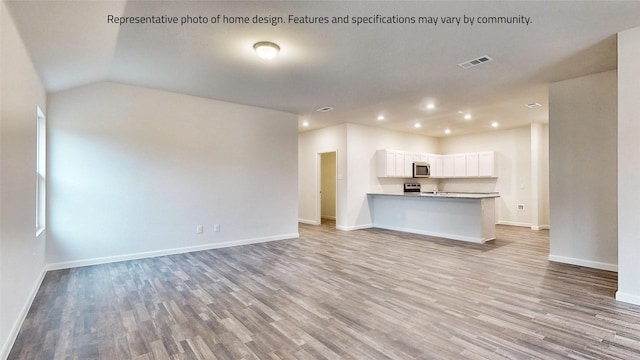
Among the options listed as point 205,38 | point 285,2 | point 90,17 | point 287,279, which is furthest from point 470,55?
point 90,17

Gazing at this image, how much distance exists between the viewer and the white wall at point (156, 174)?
163 inches

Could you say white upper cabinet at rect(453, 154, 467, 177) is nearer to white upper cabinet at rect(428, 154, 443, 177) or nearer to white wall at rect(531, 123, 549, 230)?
white upper cabinet at rect(428, 154, 443, 177)

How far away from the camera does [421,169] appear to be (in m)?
8.52

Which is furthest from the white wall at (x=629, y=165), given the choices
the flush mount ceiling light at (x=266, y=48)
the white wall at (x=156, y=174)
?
the white wall at (x=156, y=174)

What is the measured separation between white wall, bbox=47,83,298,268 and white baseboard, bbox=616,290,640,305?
4880mm

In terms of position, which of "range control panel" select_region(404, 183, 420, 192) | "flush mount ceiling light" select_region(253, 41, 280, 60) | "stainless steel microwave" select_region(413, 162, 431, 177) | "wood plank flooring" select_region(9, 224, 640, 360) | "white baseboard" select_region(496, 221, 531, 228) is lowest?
"white baseboard" select_region(496, 221, 531, 228)

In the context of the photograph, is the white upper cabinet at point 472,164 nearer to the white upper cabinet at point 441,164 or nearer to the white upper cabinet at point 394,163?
the white upper cabinet at point 441,164

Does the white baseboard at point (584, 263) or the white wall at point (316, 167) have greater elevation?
the white wall at point (316, 167)

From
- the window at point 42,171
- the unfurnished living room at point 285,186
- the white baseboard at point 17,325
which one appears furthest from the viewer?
the window at point 42,171

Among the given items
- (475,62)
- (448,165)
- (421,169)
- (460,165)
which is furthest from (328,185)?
(475,62)

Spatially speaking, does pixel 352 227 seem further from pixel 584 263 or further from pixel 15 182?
pixel 15 182

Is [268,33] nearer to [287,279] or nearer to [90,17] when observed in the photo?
[90,17]

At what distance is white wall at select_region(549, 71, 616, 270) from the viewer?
3.95 metres

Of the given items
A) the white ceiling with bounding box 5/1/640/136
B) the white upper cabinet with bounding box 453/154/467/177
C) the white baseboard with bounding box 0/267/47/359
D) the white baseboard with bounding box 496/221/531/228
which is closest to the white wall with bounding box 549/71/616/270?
the white ceiling with bounding box 5/1/640/136
